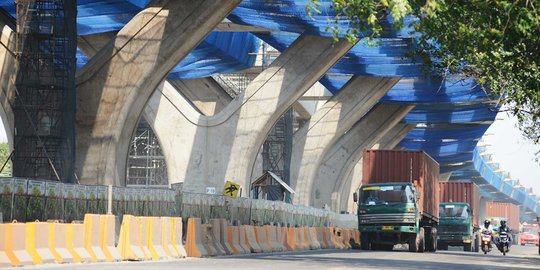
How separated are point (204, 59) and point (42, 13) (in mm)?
23883

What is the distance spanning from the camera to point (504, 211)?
116812 mm

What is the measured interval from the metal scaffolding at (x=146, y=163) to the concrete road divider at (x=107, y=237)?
62946mm

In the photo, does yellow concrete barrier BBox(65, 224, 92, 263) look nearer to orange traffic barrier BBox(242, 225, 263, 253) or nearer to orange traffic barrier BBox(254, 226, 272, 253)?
orange traffic barrier BBox(242, 225, 263, 253)

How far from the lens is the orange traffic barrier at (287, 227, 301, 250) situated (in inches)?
1544

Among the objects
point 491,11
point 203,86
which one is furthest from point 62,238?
point 203,86

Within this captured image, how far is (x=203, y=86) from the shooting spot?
7075 centimetres

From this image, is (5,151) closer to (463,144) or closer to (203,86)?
(463,144)

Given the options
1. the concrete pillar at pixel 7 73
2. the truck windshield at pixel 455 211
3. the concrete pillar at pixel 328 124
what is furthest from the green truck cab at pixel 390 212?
the concrete pillar at pixel 328 124

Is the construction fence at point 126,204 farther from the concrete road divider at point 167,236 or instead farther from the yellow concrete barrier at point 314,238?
the concrete road divider at point 167,236

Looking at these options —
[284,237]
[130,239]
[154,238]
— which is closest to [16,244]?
[130,239]

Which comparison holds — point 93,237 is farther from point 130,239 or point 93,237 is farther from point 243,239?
point 243,239

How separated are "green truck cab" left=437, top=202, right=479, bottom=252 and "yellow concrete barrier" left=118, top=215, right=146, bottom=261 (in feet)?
104

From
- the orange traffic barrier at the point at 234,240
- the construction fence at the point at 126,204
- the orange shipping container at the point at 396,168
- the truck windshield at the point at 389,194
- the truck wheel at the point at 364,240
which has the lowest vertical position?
the orange traffic barrier at the point at 234,240

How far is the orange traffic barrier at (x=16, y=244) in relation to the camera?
20.0m
